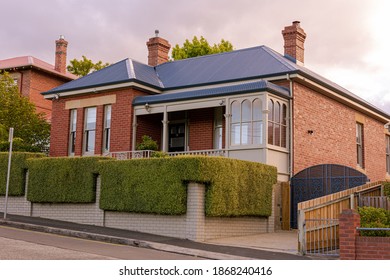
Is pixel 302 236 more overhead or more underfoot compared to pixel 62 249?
more overhead

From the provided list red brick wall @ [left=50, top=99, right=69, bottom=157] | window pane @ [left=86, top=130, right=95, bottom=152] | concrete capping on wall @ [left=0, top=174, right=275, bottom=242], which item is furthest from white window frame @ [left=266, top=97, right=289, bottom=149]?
red brick wall @ [left=50, top=99, right=69, bottom=157]

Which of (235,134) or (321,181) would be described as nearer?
(321,181)

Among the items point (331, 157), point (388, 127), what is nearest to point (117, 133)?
point (331, 157)

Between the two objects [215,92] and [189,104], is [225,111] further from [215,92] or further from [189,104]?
[189,104]

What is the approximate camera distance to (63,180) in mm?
19141

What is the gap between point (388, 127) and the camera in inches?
1251

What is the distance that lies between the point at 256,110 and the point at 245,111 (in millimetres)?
439

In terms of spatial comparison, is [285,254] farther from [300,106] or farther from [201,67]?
[201,67]

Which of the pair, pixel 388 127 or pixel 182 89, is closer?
pixel 182 89

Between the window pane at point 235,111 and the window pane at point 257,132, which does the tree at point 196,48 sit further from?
the window pane at point 257,132

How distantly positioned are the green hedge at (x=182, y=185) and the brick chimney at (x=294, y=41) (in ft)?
26.2

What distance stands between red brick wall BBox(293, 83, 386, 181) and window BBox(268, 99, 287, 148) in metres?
0.46

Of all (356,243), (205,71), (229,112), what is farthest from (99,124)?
(356,243)

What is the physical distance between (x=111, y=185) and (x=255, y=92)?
20.1 feet
